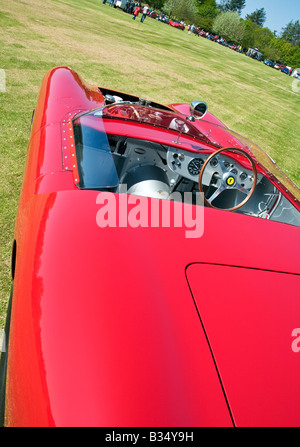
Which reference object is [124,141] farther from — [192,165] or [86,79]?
[86,79]

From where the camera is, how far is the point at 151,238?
1.49 metres

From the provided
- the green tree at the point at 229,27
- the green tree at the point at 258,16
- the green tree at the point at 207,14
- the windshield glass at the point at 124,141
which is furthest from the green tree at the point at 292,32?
the windshield glass at the point at 124,141

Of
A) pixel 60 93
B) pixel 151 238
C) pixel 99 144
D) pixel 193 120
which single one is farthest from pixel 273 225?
pixel 60 93

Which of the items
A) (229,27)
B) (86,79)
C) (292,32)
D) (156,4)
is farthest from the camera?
(292,32)

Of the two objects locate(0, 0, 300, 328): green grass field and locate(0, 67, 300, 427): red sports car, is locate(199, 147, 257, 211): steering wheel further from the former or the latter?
locate(0, 0, 300, 328): green grass field

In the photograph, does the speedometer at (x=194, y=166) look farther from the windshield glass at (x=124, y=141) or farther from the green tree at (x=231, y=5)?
Result: the green tree at (x=231, y=5)

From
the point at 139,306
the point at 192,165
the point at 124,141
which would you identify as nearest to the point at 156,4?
the point at 124,141

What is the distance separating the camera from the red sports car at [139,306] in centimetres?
96

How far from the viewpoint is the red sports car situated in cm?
96

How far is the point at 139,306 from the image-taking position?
3.90ft

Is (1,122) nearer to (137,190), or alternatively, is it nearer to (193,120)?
(193,120)

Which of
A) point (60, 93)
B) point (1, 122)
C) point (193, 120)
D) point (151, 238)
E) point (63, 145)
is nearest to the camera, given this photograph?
point (151, 238)

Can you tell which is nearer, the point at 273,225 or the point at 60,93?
the point at 273,225
